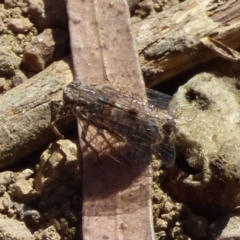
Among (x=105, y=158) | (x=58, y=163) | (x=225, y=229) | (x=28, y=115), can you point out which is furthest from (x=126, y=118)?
(x=225, y=229)

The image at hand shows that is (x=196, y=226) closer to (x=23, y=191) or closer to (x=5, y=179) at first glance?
(x=23, y=191)

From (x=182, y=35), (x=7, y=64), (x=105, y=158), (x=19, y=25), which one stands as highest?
(x=19, y=25)

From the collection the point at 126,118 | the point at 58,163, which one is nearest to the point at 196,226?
the point at 126,118

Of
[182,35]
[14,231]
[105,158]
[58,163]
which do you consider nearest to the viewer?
[14,231]

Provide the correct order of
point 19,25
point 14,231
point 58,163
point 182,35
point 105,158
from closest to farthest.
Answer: point 14,231 < point 105,158 < point 58,163 < point 182,35 < point 19,25

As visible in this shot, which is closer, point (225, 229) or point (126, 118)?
point (225, 229)

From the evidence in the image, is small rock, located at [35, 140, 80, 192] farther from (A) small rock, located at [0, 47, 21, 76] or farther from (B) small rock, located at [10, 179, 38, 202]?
(A) small rock, located at [0, 47, 21, 76]

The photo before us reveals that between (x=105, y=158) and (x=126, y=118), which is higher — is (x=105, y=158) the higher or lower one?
the lower one
